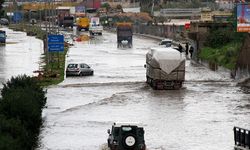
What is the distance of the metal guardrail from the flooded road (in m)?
2.13

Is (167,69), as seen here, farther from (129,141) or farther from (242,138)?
(129,141)

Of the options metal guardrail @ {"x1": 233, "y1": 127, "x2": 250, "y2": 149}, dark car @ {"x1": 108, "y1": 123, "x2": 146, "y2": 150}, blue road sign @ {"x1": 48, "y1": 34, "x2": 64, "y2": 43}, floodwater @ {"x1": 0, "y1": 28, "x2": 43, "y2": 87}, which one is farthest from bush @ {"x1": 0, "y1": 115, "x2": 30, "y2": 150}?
blue road sign @ {"x1": 48, "y1": 34, "x2": 64, "y2": 43}

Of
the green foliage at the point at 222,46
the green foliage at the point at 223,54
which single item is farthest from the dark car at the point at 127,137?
the green foliage at the point at 222,46

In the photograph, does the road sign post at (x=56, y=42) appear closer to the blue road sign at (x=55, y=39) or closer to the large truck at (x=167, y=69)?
the blue road sign at (x=55, y=39)

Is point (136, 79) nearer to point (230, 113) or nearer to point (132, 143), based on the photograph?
Result: point (230, 113)

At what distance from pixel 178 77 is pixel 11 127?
27.1 m

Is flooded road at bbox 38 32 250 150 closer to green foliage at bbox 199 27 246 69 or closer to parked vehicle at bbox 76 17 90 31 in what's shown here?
green foliage at bbox 199 27 246 69

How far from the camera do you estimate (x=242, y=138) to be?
28438mm

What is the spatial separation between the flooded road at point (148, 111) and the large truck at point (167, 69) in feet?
2.34

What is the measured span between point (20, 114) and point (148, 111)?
40.9 feet

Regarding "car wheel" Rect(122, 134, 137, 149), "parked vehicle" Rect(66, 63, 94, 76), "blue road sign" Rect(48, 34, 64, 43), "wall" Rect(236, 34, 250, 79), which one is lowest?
"parked vehicle" Rect(66, 63, 94, 76)

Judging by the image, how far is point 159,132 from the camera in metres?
35.5

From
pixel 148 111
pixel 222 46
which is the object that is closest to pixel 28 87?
pixel 148 111

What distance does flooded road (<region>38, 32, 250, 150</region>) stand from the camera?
33.2m
